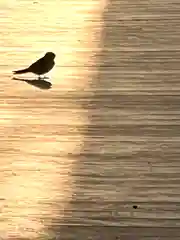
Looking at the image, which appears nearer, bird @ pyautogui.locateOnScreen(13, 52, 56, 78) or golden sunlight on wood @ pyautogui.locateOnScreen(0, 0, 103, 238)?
golden sunlight on wood @ pyautogui.locateOnScreen(0, 0, 103, 238)

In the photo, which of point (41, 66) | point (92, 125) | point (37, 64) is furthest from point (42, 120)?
point (37, 64)

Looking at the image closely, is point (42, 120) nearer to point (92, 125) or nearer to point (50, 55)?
point (92, 125)

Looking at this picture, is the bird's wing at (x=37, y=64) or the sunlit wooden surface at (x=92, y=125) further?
the bird's wing at (x=37, y=64)

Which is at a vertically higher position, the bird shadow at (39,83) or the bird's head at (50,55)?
the bird's head at (50,55)

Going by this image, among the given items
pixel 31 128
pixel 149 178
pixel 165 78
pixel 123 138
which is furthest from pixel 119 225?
pixel 165 78

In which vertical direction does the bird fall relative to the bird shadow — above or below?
above

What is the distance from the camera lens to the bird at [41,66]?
2.78m

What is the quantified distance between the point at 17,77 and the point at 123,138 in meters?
0.65

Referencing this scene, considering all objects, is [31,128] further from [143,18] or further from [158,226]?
[143,18]

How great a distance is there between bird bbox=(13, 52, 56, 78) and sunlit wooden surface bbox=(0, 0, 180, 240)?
0.13 ft

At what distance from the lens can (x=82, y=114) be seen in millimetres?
2504

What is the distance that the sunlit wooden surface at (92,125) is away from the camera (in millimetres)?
1935

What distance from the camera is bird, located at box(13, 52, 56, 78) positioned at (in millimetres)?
2777

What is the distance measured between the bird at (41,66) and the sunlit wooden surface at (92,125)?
1.5 inches
